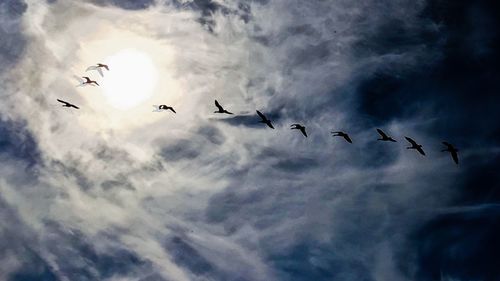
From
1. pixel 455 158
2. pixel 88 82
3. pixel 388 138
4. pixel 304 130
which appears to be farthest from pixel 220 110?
pixel 455 158

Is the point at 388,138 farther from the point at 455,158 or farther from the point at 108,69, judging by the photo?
the point at 108,69

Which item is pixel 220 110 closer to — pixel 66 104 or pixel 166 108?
pixel 166 108

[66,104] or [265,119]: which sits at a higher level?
[265,119]

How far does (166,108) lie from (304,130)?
2442 cm

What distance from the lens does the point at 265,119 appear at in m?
86.1

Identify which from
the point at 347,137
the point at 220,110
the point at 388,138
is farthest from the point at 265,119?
the point at 388,138

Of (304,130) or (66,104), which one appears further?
(304,130)

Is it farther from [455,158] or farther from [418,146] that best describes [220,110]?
[455,158]

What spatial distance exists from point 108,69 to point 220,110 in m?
20.8

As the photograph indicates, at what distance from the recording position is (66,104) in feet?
269

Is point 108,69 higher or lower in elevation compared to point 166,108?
higher

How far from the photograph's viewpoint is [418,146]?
8431 cm

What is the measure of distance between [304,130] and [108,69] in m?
35.6

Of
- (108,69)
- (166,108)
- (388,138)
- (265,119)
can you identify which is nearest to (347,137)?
(388,138)
